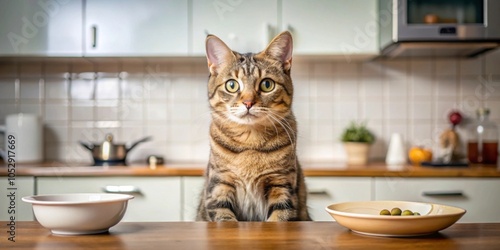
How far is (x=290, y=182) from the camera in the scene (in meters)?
1.55

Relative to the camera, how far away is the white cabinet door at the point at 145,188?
2.71 meters

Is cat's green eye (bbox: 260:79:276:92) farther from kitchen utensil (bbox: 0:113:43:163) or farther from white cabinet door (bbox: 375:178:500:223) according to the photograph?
kitchen utensil (bbox: 0:113:43:163)

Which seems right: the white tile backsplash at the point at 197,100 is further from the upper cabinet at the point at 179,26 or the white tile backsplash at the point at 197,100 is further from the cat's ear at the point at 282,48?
the cat's ear at the point at 282,48

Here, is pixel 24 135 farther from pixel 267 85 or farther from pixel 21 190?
pixel 267 85

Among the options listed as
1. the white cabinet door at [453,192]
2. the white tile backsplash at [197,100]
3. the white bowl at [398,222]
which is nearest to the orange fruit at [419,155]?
the white tile backsplash at [197,100]

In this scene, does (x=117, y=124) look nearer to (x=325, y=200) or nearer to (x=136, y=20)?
(x=136, y=20)

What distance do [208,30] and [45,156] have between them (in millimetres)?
1151

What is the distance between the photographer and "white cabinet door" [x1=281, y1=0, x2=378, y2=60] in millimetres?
2918

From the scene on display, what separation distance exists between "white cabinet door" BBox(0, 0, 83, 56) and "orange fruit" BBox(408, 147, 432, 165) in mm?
1743

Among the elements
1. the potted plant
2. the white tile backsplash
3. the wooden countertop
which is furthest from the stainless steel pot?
the potted plant

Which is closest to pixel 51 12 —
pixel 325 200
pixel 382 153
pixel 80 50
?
pixel 80 50

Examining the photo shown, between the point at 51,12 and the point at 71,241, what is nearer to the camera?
the point at 71,241

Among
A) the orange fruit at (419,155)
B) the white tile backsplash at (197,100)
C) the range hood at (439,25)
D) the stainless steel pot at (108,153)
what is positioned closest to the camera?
the range hood at (439,25)

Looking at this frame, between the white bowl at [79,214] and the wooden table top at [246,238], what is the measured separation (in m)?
0.02
